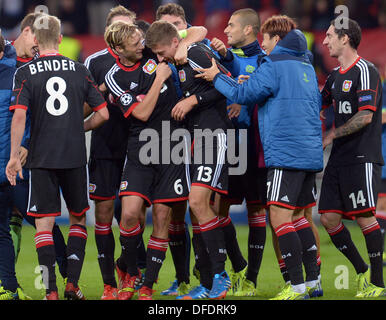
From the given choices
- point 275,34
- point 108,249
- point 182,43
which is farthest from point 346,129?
point 108,249

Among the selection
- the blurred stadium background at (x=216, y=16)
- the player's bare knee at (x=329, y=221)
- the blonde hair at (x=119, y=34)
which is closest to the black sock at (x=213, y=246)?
the player's bare knee at (x=329, y=221)

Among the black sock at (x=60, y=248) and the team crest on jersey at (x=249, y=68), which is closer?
the black sock at (x=60, y=248)

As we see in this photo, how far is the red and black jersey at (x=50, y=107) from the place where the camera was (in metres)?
5.42

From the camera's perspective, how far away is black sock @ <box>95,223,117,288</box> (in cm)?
608

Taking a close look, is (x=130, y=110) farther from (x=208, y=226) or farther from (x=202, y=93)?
(x=208, y=226)

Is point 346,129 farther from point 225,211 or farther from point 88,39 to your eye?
point 88,39

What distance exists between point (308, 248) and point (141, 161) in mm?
1538

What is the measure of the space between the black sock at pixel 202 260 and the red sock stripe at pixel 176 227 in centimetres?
15

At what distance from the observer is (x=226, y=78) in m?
5.71

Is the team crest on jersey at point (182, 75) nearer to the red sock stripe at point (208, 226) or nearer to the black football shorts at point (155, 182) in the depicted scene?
the black football shorts at point (155, 182)

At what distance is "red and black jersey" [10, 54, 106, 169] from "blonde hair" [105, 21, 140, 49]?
0.45 m

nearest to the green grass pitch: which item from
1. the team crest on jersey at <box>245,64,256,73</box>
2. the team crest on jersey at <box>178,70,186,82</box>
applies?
the team crest on jersey at <box>178,70,186,82</box>

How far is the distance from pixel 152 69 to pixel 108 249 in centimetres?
156

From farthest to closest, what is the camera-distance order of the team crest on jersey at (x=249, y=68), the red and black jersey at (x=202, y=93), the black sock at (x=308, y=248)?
the team crest on jersey at (x=249, y=68), the black sock at (x=308, y=248), the red and black jersey at (x=202, y=93)
